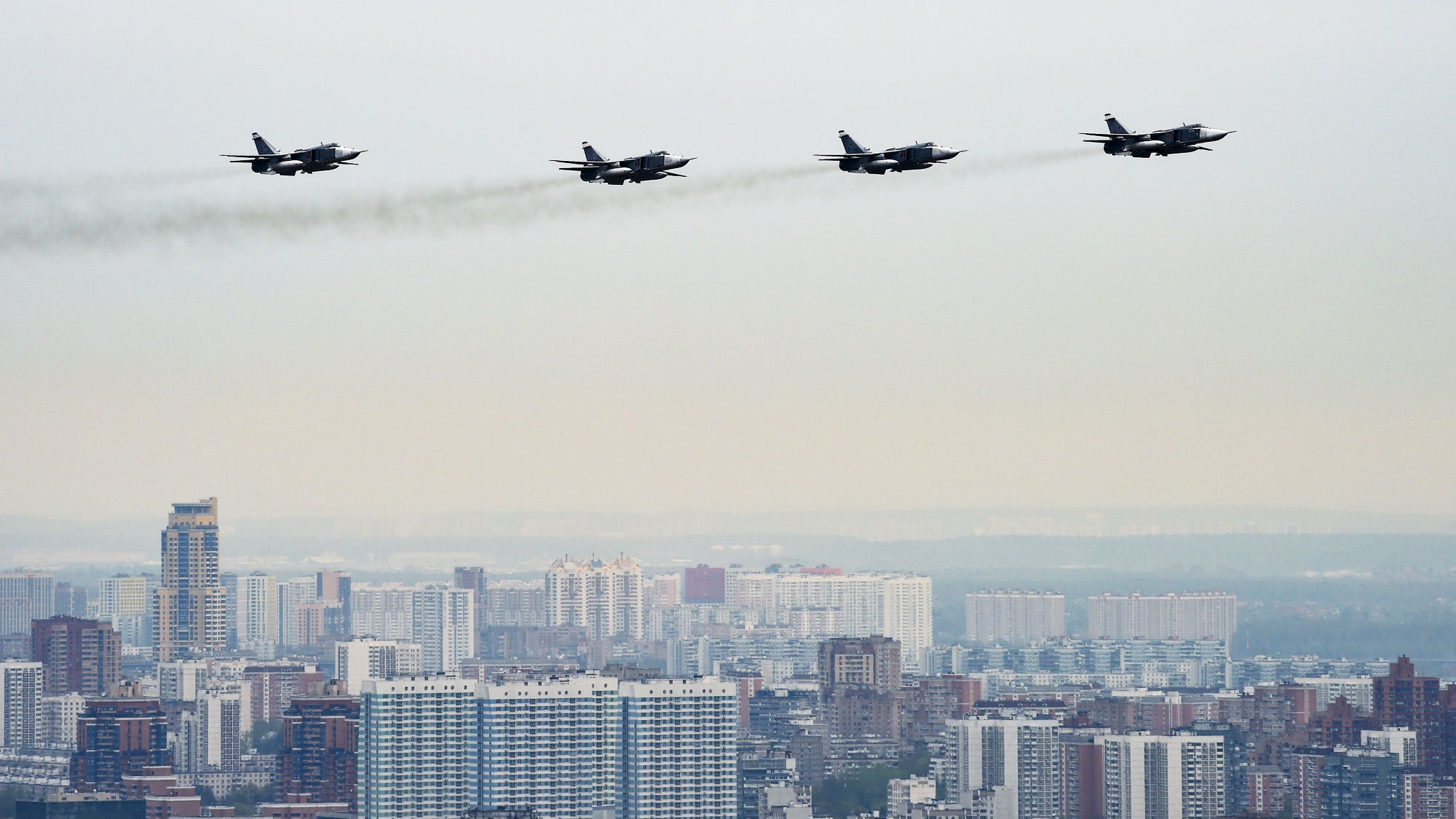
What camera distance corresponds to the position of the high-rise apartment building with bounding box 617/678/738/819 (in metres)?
64.8

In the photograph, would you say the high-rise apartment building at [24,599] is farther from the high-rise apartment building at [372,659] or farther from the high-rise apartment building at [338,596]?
the high-rise apartment building at [372,659]

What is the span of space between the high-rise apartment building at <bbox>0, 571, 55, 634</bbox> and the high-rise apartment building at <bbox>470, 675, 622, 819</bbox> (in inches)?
2356

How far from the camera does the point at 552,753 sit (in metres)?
65.2

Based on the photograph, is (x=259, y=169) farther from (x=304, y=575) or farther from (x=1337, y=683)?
(x=304, y=575)

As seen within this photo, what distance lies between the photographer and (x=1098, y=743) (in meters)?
76.6

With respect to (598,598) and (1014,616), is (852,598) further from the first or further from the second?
(598,598)

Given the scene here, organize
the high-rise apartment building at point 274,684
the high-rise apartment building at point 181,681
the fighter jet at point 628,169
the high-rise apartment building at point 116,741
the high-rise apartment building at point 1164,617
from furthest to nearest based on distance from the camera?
1. the high-rise apartment building at point 1164,617
2. the high-rise apartment building at point 181,681
3. the high-rise apartment building at point 274,684
4. the high-rise apartment building at point 116,741
5. the fighter jet at point 628,169

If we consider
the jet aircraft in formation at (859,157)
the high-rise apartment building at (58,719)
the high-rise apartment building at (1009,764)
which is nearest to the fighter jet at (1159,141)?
the jet aircraft in formation at (859,157)

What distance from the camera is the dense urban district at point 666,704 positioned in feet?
215

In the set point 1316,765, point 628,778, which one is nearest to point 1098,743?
point 1316,765

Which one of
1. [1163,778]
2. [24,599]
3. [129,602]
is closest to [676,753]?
[1163,778]

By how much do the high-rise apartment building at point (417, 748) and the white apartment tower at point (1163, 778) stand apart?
19755 millimetres

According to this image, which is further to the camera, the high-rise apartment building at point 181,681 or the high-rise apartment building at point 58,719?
the high-rise apartment building at point 181,681

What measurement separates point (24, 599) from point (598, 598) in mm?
31110
